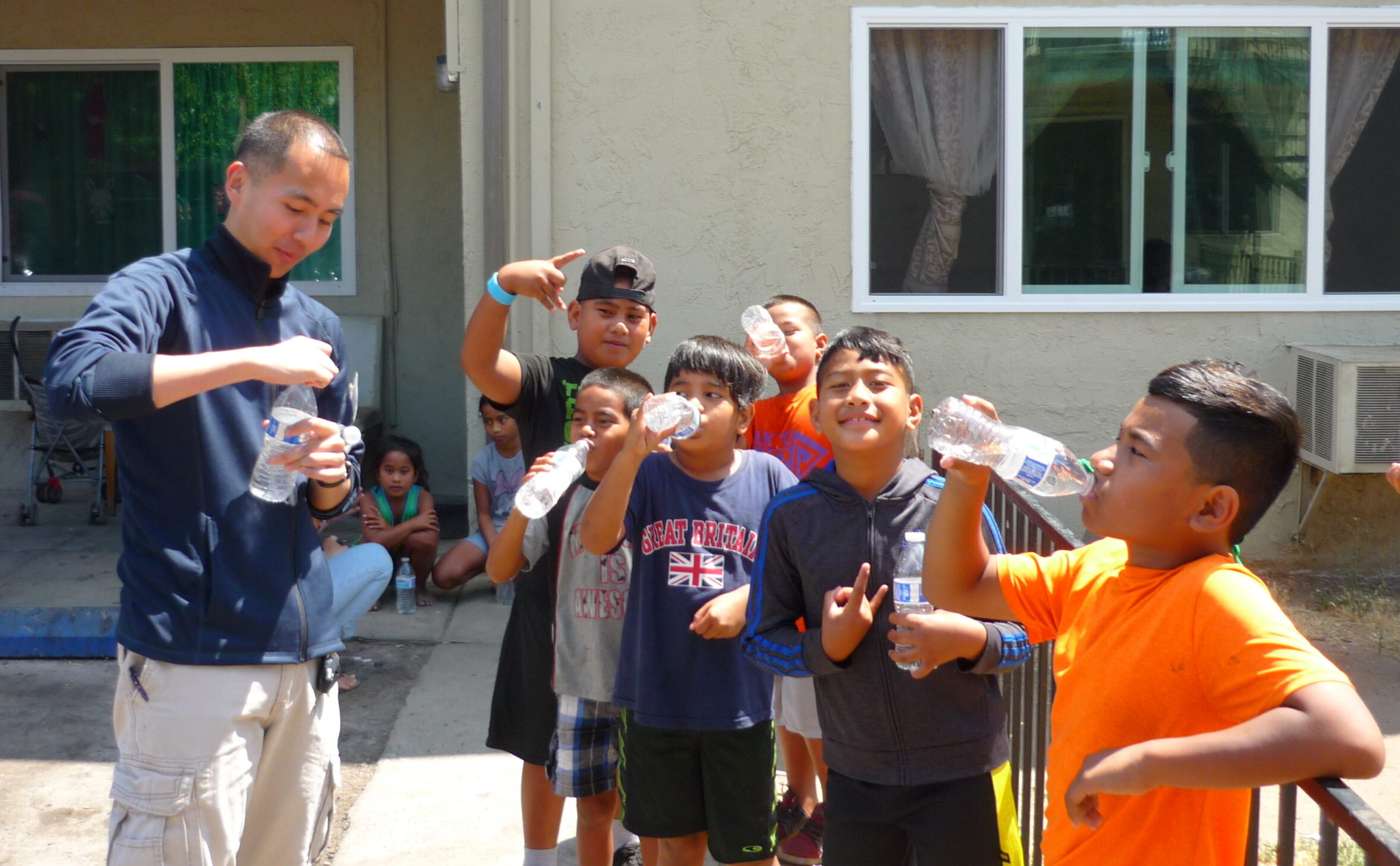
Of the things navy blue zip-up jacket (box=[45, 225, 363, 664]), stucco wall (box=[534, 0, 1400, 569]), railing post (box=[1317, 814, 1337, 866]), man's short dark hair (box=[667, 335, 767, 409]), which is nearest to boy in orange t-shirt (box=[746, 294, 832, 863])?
man's short dark hair (box=[667, 335, 767, 409])

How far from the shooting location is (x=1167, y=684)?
179 cm

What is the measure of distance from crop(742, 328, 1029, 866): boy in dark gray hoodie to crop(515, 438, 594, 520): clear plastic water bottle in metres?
0.49

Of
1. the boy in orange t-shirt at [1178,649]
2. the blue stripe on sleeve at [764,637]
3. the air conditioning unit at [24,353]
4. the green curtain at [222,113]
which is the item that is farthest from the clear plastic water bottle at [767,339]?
the air conditioning unit at [24,353]

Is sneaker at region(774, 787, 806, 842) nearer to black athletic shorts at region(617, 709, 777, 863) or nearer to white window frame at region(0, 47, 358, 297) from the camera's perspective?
black athletic shorts at region(617, 709, 777, 863)

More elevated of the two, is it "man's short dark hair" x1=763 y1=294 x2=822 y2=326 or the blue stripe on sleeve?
"man's short dark hair" x1=763 y1=294 x2=822 y2=326

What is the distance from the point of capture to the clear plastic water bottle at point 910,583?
7.59ft

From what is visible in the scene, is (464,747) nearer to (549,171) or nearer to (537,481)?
(537,481)

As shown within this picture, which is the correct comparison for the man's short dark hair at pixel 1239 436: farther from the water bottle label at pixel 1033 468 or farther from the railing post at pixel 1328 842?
the railing post at pixel 1328 842

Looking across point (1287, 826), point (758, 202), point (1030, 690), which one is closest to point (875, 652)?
point (1030, 690)

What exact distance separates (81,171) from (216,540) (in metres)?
7.19

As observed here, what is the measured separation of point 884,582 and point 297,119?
5.01ft

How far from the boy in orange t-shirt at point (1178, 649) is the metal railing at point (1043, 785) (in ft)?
0.24

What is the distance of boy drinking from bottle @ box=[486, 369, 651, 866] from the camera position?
10.00ft

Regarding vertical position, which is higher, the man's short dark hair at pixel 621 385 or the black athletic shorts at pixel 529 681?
the man's short dark hair at pixel 621 385
